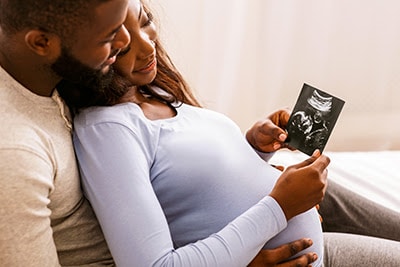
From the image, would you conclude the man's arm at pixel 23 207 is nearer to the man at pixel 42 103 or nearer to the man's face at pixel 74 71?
the man at pixel 42 103

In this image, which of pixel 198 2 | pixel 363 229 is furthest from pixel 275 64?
pixel 363 229

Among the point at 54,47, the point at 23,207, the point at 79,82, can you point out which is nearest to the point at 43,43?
the point at 54,47

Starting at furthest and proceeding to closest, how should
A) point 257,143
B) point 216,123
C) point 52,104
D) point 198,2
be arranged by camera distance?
point 198,2, point 257,143, point 216,123, point 52,104

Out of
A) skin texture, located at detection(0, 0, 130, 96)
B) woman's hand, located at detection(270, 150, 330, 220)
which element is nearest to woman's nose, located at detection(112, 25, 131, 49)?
skin texture, located at detection(0, 0, 130, 96)

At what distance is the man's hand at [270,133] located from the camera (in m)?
1.33

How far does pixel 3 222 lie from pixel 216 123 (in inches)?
19.1

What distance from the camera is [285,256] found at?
3.61ft

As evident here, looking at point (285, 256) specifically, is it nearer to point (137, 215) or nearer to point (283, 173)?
point (283, 173)

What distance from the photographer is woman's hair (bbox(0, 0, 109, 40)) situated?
0.87m

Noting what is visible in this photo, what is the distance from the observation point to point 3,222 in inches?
35.1

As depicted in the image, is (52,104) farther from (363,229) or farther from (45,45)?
(363,229)

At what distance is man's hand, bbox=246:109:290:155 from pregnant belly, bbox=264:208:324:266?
184 mm

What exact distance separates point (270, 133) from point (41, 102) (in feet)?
1.71

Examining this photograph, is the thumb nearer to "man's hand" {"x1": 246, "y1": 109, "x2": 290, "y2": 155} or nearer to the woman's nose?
"man's hand" {"x1": 246, "y1": 109, "x2": 290, "y2": 155}
